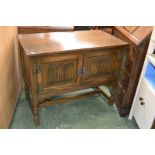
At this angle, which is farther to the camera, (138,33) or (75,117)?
(75,117)

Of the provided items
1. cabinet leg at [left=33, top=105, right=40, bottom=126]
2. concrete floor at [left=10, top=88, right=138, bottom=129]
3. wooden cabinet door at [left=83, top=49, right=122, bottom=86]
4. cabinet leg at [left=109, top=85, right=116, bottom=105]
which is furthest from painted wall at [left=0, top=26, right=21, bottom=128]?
cabinet leg at [left=109, top=85, right=116, bottom=105]

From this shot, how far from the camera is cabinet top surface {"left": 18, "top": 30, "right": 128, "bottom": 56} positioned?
1.28 meters

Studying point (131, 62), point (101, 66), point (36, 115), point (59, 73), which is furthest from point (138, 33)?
point (36, 115)

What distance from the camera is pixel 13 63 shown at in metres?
1.68

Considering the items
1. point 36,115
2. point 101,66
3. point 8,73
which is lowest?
point 36,115

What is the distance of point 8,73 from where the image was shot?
153cm

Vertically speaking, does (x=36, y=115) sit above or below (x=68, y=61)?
below

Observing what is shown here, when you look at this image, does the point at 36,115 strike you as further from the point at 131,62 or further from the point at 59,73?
the point at 131,62

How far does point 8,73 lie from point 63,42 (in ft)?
1.81

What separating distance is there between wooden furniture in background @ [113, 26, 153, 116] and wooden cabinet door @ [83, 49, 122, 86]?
10 cm
